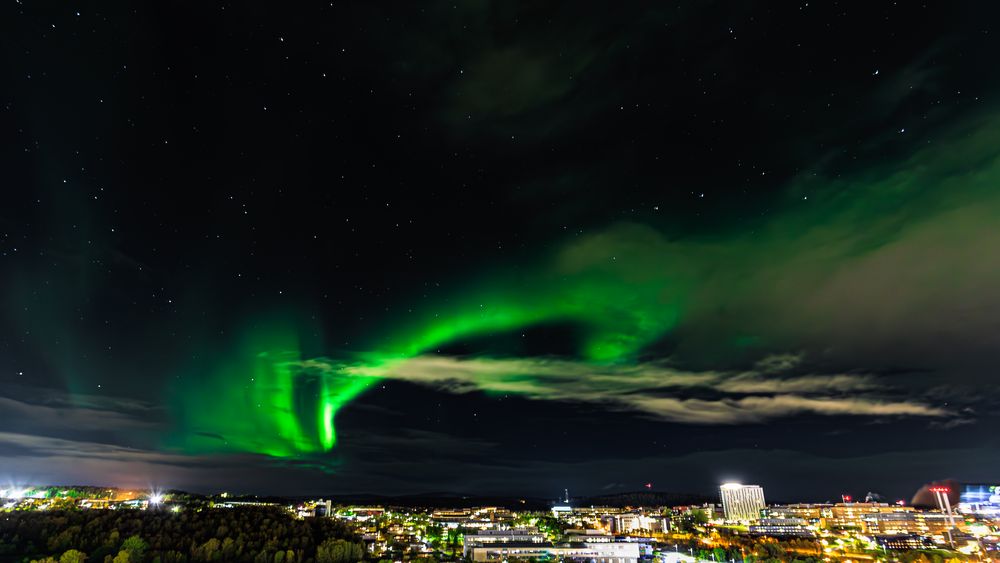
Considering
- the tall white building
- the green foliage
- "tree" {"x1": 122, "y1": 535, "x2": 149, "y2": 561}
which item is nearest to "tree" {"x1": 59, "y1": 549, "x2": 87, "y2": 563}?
"tree" {"x1": 122, "y1": 535, "x2": 149, "y2": 561}

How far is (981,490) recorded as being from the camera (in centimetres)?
14888

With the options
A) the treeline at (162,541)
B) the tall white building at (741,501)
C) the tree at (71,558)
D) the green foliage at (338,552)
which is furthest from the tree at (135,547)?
the tall white building at (741,501)

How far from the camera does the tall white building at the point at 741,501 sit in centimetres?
16275

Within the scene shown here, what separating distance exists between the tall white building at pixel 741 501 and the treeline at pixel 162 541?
427 ft

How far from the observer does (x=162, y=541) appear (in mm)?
67562

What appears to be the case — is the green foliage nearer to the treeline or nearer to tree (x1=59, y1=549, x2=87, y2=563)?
the treeline

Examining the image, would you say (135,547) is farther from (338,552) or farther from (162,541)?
(338,552)

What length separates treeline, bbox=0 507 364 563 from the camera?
62.7m

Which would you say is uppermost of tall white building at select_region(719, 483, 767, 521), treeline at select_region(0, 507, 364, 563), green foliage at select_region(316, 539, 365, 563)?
treeline at select_region(0, 507, 364, 563)

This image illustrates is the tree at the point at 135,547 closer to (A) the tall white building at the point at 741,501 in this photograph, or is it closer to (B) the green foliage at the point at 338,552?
(B) the green foliage at the point at 338,552

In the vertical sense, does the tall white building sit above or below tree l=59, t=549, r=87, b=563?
below

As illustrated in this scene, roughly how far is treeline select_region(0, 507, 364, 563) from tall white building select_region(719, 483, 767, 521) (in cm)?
13002

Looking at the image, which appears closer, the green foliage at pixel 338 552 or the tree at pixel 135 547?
the tree at pixel 135 547

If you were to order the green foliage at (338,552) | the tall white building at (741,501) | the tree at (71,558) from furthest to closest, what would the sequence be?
the tall white building at (741,501)
the green foliage at (338,552)
the tree at (71,558)
